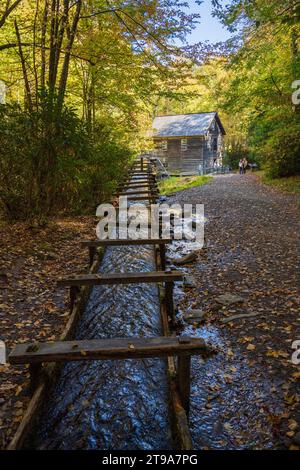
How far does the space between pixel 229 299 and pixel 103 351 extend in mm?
3023

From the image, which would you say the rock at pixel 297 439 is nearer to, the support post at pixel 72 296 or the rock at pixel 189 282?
the support post at pixel 72 296

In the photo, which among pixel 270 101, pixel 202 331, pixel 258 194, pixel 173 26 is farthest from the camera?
pixel 270 101

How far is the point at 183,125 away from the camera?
32.6 meters

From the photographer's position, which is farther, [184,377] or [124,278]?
[124,278]

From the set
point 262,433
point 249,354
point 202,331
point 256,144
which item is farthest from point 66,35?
point 256,144

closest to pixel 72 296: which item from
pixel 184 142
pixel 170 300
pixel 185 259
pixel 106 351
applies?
pixel 170 300

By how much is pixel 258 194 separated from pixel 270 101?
5.86m

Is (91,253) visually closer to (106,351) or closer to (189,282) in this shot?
(189,282)

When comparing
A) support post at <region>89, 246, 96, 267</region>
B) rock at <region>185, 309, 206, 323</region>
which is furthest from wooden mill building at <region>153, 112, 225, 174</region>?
rock at <region>185, 309, 206, 323</region>

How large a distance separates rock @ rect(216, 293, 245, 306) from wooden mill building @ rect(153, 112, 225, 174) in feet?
85.6

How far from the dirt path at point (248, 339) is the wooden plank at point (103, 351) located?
78 centimetres

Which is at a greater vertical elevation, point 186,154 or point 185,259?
point 186,154

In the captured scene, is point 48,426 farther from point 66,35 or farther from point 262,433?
point 66,35

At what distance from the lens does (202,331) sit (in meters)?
4.74
